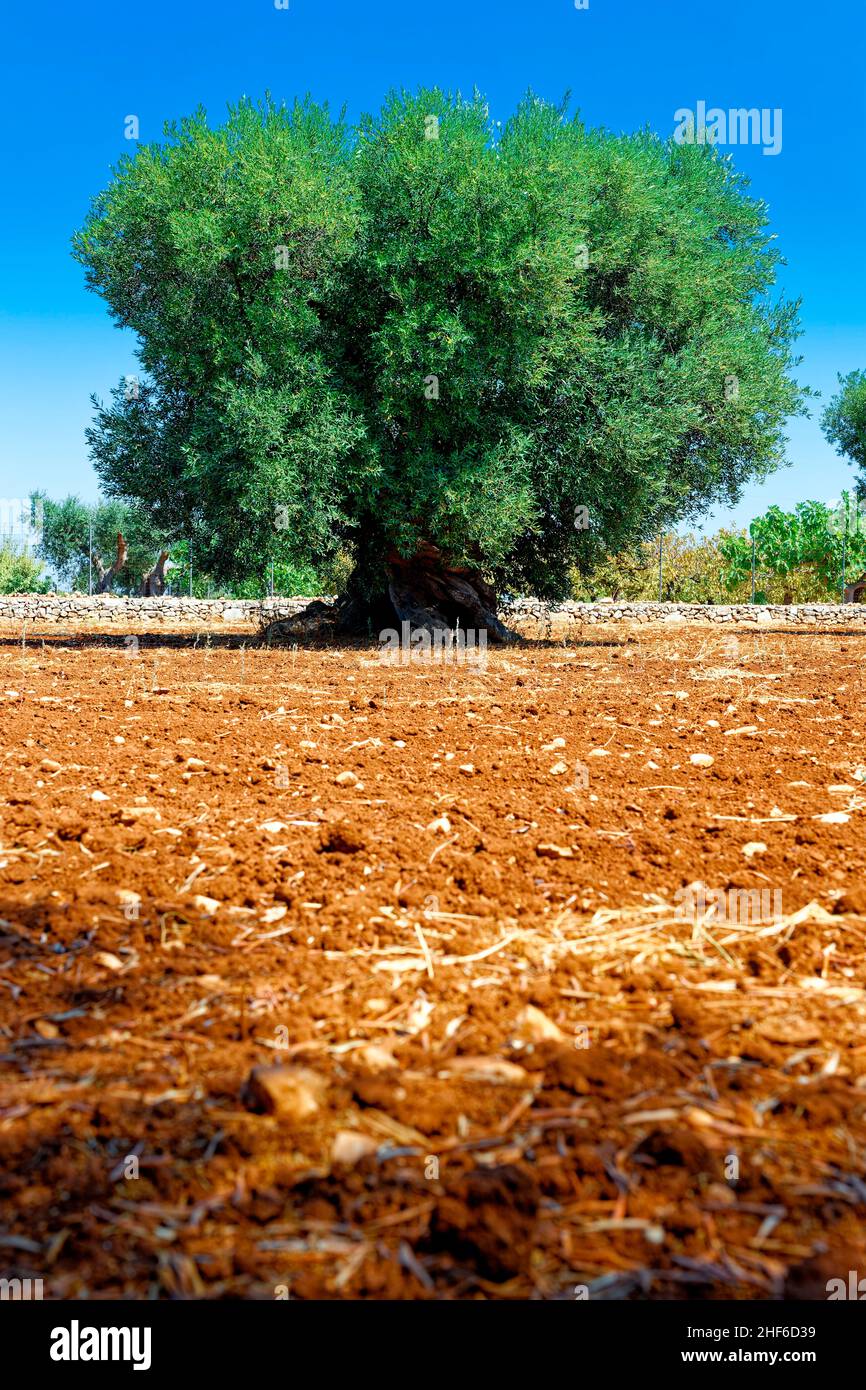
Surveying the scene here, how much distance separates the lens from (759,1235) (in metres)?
1.80

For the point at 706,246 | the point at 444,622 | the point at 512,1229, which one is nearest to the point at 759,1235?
the point at 512,1229

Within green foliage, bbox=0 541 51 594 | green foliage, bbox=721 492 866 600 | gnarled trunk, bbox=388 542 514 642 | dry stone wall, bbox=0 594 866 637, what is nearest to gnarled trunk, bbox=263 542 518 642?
gnarled trunk, bbox=388 542 514 642

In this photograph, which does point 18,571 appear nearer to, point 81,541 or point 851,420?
point 81,541

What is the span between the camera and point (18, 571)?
1586 inches

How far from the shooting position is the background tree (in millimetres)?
15273

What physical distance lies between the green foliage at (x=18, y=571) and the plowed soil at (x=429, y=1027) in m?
36.3

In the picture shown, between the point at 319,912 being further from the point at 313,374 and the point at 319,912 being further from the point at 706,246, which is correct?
the point at 706,246

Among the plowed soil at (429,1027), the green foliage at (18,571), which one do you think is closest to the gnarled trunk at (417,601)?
the plowed soil at (429,1027)

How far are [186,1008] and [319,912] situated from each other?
762 mm

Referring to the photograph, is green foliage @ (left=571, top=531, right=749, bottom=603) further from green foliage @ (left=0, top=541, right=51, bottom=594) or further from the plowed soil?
the plowed soil

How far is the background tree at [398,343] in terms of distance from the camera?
50.1 ft

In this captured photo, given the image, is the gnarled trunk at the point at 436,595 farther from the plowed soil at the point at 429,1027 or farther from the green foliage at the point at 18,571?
the green foliage at the point at 18,571
